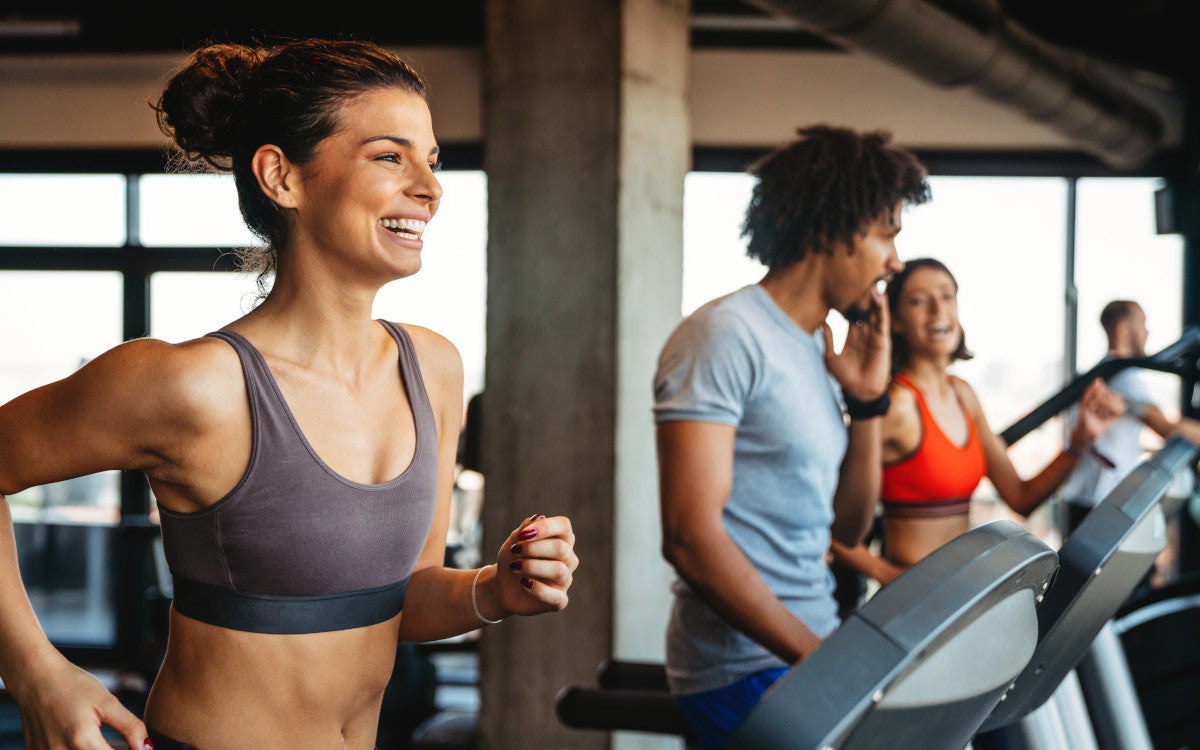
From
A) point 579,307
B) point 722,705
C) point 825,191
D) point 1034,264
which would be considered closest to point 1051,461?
point 825,191

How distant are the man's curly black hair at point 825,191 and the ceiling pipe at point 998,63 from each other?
1297 mm

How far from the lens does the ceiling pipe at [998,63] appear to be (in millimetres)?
3148

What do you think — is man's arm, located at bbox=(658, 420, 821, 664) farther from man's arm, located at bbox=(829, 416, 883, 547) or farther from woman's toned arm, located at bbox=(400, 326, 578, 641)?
man's arm, located at bbox=(829, 416, 883, 547)

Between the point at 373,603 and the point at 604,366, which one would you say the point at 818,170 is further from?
the point at 604,366

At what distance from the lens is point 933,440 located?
212cm

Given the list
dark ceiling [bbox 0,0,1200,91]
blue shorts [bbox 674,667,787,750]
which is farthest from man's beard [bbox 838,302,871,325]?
dark ceiling [bbox 0,0,1200,91]

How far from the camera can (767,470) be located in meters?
1.57

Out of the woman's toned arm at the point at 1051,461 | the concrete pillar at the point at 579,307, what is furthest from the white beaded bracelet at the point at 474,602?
the concrete pillar at the point at 579,307

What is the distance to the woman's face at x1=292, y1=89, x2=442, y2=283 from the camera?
1053 mm

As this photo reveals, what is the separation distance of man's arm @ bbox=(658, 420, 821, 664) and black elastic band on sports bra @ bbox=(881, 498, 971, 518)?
2.36 feet

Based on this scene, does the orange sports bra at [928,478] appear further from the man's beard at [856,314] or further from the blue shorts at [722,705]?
the blue shorts at [722,705]

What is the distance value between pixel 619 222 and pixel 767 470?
5.68ft

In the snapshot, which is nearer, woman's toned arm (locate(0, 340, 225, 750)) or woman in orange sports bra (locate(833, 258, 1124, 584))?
woman's toned arm (locate(0, 340, 225, 750))

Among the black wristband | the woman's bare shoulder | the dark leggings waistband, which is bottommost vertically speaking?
the dark leggings waistband
